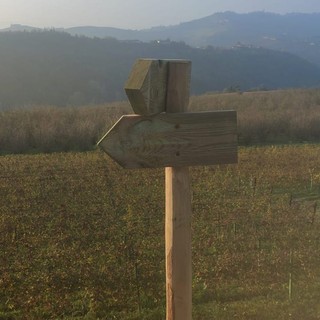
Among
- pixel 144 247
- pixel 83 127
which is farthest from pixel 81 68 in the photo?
pixel 144 247

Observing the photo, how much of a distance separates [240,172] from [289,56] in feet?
427

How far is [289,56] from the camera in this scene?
140 meters

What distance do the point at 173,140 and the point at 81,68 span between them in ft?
228

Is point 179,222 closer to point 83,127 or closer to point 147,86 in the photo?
point 147,86

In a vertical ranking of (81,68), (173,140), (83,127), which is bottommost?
(83,127)

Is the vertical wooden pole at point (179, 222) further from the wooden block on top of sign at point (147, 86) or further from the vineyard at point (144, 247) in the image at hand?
the vineyard at point (144, 247)

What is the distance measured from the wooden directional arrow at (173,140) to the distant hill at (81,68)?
5681cm

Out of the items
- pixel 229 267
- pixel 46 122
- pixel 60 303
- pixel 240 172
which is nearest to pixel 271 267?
pixel 229 267

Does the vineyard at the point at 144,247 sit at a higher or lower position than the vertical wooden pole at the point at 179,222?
lower

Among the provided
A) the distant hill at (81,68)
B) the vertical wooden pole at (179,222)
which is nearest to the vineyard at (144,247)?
the vertical wooden pole at (179,222)

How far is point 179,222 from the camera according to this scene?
9.11 feet

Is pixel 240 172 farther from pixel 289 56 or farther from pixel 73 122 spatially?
pixel 289 56

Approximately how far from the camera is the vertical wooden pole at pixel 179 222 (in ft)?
9.00

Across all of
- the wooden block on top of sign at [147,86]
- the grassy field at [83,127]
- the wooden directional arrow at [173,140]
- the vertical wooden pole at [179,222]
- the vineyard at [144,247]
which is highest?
the wooden block on top of sign at [147,86]
